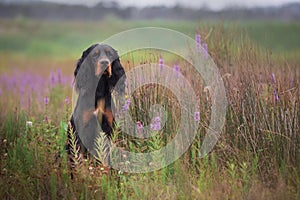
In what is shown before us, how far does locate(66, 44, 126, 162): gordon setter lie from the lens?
193 inches

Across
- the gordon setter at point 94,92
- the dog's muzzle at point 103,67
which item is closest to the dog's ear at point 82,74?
the gordon setter at point 94,92

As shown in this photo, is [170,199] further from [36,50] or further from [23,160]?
[36,50]

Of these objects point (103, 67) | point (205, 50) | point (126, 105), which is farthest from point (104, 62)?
point (205, 50)

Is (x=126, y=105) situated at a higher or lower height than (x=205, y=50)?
lower

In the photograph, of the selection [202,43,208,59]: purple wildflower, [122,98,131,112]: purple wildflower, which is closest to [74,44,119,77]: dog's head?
[122,98,131,112]: purple wildflower

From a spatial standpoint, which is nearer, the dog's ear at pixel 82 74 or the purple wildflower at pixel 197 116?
the purple wildflower at pixel 197 116

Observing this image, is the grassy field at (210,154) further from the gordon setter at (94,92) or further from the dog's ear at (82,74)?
the dog's ear at (82,74)

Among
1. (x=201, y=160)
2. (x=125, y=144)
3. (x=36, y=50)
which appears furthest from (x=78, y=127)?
(x=36, y=50)

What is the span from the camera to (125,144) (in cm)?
479

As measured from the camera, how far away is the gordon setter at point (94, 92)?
193 inches

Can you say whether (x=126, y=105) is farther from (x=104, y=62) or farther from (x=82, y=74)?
(x=82, y=74)

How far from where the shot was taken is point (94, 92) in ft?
16.4

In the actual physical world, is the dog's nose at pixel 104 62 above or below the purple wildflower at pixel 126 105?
above

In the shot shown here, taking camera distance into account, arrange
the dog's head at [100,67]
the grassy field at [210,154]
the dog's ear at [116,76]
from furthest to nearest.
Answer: the dog's ear at [116,76] → the dog's head at [100,67] → the grassy field at [210,154]
